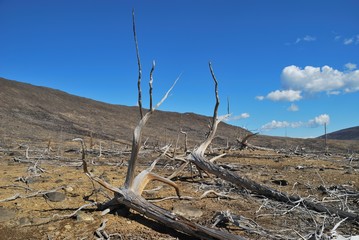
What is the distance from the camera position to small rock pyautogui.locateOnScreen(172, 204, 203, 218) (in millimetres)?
4371

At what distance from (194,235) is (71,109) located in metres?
33.5

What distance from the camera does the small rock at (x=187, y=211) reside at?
14.3ft

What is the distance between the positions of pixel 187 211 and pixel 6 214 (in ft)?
7.02

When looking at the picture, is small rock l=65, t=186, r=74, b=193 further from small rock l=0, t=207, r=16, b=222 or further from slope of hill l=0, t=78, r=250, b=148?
slope of hill l=0, t=78, r=250, b=148

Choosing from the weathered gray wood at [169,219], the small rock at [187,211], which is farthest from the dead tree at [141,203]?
the small rock at [187,211]

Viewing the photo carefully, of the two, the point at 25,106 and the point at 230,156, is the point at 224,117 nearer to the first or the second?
the point at 230,156

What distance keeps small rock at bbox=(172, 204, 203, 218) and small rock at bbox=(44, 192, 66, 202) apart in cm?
160

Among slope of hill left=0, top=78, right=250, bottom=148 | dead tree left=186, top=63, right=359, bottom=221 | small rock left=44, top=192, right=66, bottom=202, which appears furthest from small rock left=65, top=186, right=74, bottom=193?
slope of hill left=0, top=78, right=250, bottom=148

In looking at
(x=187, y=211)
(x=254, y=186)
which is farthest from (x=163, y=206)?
(x=254, y=186)

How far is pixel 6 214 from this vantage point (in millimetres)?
4129

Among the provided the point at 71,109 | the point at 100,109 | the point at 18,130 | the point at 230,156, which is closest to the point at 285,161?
the point at 230,156

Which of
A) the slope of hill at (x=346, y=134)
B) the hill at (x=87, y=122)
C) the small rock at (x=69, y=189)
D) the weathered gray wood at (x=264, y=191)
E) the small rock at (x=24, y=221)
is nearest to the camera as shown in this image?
the small rock at (x=24, y=221)

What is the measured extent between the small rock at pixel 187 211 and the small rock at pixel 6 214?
1903 mm

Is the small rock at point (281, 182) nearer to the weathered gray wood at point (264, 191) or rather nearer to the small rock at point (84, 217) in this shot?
the weathered gray wood at point (264, 191)
